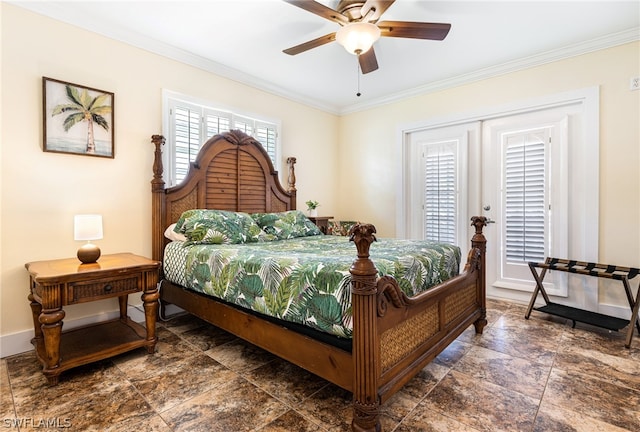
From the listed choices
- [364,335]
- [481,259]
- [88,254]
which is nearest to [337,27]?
[481,259]

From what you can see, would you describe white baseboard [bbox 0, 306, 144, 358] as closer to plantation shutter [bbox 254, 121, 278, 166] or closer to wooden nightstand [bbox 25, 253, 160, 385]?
wooden nightstand [bbox 25, 253, 160, 385]

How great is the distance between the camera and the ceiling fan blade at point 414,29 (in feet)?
7.10

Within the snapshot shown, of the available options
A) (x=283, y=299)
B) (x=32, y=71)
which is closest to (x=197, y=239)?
(x=283, y=299)

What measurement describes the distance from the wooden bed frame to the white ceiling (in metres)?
0.92

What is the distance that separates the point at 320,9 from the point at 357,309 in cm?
187

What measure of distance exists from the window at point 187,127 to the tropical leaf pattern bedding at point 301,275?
914 millimetres

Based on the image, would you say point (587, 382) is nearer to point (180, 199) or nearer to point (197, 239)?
point (197, 239)

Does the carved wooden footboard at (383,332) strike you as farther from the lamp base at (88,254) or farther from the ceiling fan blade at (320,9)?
the lamp base at (88,254)

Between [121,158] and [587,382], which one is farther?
[121,158]

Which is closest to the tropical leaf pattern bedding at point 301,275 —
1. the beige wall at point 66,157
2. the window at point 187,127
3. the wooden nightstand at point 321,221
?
the beige wall at point 66,157

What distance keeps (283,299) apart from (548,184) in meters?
3.21

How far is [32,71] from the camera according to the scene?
2416mm

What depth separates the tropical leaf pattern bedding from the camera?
160 cm

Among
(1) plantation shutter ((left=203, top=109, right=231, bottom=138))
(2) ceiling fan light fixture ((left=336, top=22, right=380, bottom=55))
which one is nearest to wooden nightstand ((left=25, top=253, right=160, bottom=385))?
(1) plantation shutter ((left=203, top=109, right=231, bottom=138))
